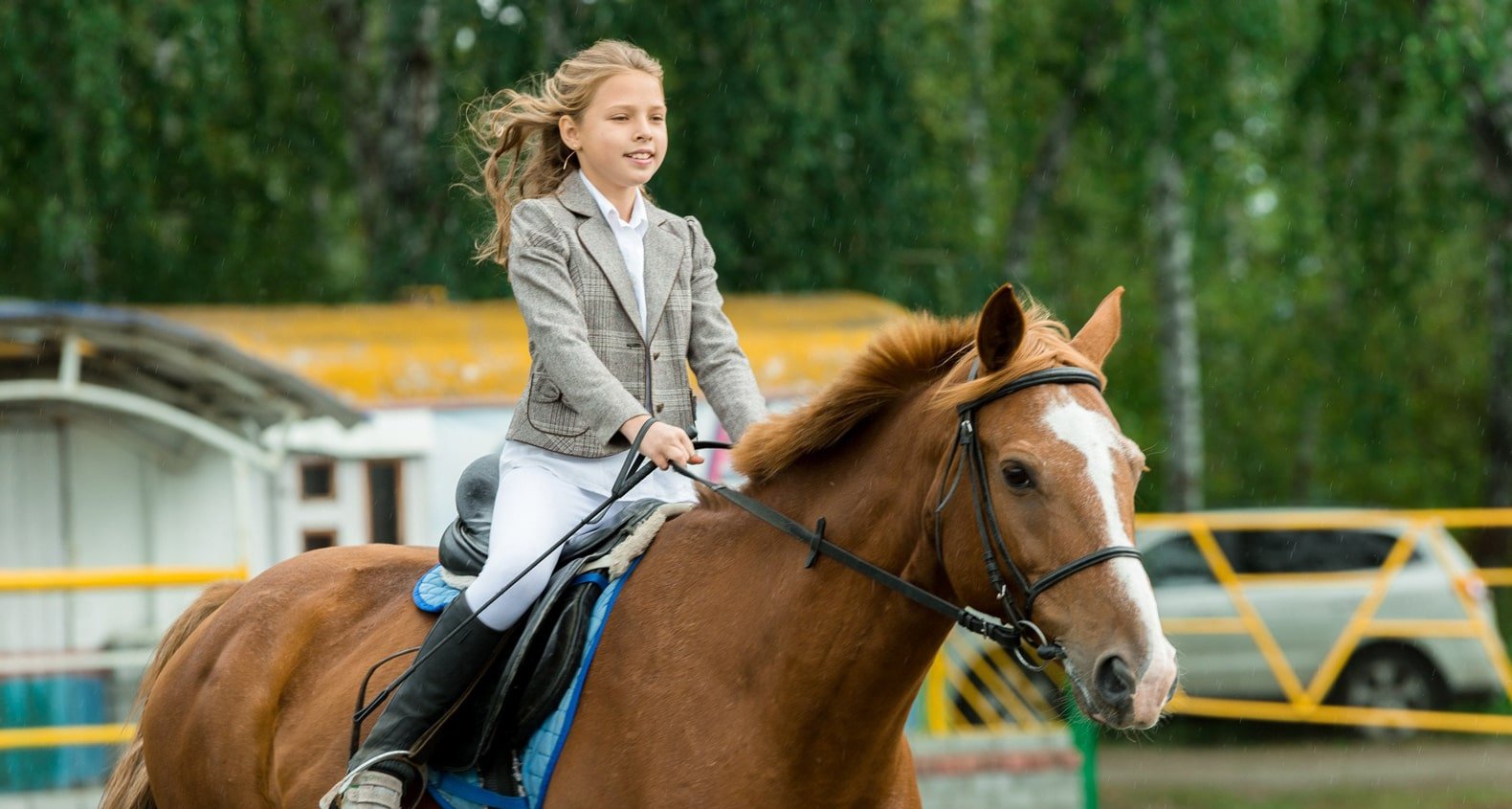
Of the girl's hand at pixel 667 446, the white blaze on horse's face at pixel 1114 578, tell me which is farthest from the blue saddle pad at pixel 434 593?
the white blaze on horse's face at pixel 1114 578

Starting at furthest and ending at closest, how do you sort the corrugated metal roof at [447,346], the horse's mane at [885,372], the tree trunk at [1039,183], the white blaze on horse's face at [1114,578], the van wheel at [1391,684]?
the tree trunk at [1039,183] → the van wheel at [1391,684] → the corrugated metal roof at [447,346] → the horse's mane at [885,372] → the white blaze on horse's face at [1114,578]

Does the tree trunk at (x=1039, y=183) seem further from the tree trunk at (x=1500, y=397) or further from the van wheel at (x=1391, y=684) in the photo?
the van wheel at (x=1391, y=684)

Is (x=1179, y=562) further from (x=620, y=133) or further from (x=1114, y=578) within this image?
(x=1114, y=578)

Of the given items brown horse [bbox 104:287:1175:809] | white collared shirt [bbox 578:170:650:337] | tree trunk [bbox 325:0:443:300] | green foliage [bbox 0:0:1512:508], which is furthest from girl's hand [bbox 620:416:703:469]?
tree trunk [bbox 325:0:443:300]

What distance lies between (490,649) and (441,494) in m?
8.91

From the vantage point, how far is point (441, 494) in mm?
12664

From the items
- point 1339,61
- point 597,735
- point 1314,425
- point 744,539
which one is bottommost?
point 1314,425

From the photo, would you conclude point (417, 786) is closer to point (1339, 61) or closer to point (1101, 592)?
point (1101, 592)

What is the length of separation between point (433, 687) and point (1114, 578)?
1659mm

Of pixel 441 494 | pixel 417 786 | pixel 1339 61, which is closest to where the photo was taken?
pixel 417 786

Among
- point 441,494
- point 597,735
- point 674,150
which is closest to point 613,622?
point 597,735

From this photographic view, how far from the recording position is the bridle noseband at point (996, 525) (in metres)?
3.19

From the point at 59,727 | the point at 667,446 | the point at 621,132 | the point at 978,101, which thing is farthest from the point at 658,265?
the point at 978,101

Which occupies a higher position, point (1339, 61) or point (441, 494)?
point (1339, 61)
